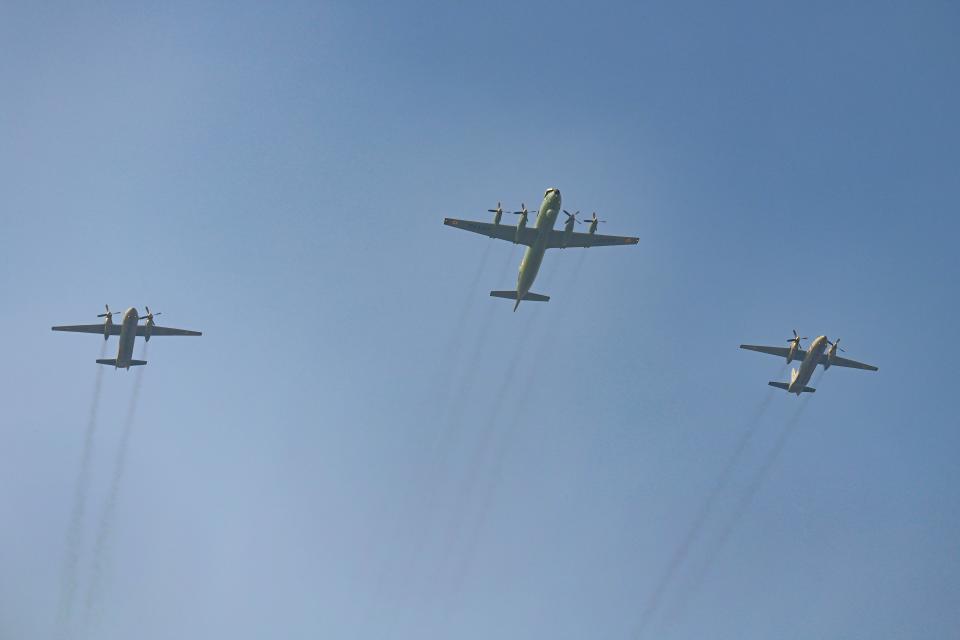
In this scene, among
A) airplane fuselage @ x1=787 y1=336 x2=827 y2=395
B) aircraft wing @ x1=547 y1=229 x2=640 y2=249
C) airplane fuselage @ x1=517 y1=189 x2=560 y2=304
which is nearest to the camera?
airplane fuselage @ x1=517 y1=189 x2=560 y2=304

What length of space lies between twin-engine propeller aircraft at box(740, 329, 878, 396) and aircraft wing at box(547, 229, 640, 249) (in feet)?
63.9

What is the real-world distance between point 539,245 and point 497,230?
15.8ft

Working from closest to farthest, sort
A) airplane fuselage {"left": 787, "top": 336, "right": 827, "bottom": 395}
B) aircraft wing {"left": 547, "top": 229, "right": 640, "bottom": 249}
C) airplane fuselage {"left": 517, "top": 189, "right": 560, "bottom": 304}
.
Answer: airplane fuselage {"left": 517, "top": 189, "right": 560, "bottom": 304}
aircraft wing {"left": 547, "top": 229, "right": 640, "bottom": 249}
airplane fuselage {"left": 787, "top": 336, "right": 827, "bottom": 395}

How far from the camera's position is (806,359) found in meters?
98.2

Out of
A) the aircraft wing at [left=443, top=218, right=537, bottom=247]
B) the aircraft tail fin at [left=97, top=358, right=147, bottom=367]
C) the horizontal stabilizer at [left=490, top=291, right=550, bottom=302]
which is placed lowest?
the aircraft tail fin at [left=97, top=358, right=147, bottom=367]

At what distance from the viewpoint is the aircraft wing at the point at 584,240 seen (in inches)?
3693

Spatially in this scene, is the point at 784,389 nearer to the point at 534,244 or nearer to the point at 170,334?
the point at 534,244

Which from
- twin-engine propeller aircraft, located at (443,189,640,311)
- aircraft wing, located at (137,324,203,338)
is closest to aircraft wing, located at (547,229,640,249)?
twin-engine propeller aircraft, located at (443,189,640,311)

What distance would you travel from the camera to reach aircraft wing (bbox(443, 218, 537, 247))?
302 feet

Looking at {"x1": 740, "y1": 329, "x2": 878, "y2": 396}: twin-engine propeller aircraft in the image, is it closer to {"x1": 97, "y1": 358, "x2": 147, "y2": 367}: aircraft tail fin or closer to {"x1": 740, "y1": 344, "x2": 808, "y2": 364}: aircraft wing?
{"x1": 740, "y1": 344, "x2": 808, "y2": 364}: aircraft wing

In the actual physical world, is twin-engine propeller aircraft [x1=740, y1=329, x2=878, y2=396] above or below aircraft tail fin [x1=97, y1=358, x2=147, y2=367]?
above

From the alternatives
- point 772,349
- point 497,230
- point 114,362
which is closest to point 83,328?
point 114,362

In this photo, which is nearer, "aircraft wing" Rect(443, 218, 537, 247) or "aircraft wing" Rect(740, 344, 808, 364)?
"aircraft wing" Rect(443, 218, 537, 247)

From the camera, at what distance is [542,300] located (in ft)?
329
